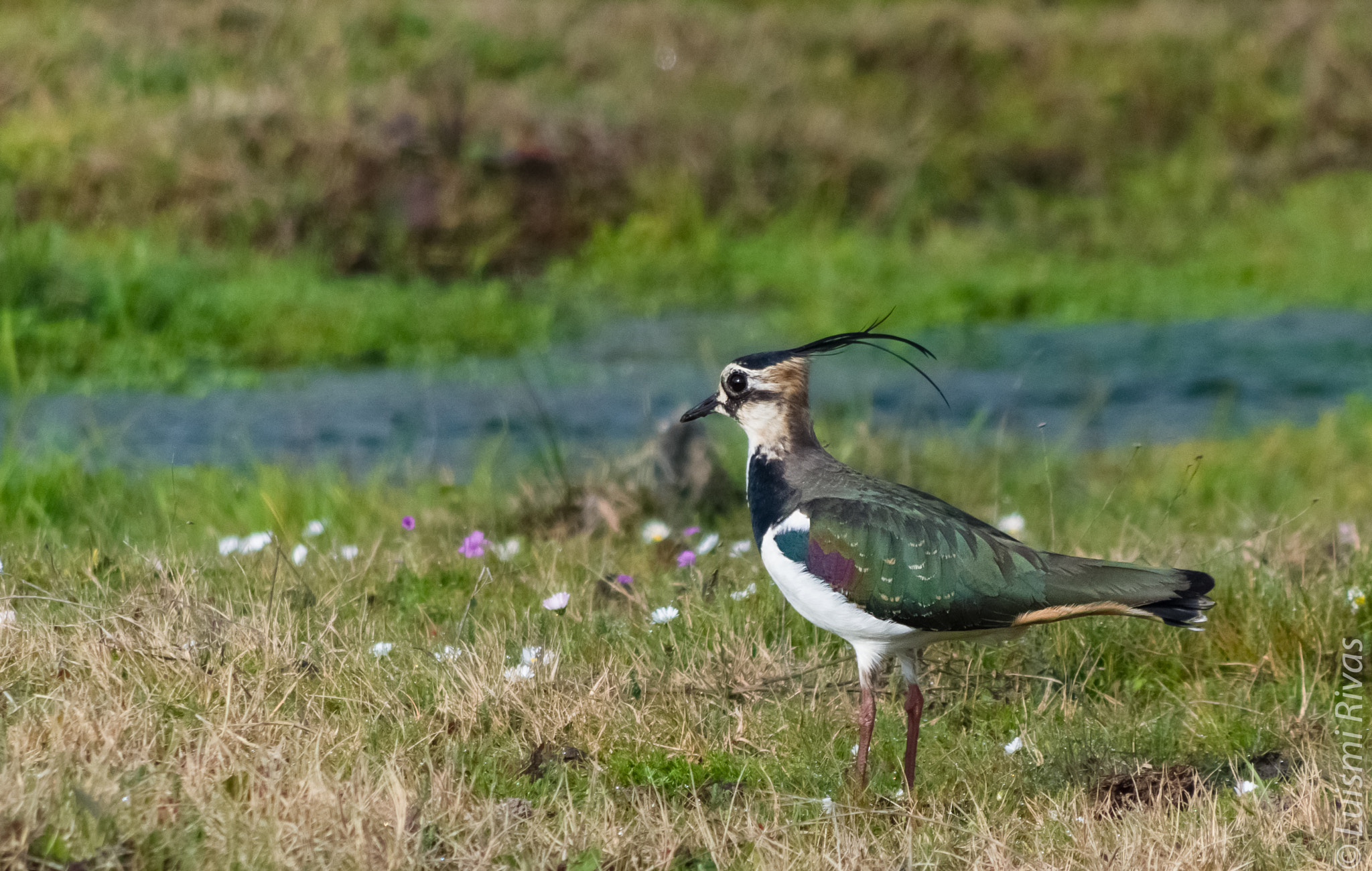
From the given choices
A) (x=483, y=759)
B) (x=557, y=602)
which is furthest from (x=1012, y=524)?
(x=483, y=759)

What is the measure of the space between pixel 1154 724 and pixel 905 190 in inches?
371

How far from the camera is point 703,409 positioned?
3.81 m

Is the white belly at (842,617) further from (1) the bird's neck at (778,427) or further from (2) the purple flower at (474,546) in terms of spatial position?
(2) the purple flower at (474,546)

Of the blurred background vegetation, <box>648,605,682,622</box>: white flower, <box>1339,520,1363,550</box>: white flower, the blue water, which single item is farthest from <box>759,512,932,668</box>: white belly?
the blurred background vegetation

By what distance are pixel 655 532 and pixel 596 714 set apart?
65.8 inches

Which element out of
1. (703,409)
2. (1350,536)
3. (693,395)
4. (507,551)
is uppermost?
(703,409)

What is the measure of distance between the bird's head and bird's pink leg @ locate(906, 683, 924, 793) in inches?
24.6

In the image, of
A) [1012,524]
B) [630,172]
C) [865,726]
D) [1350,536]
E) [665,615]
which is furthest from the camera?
[630,172]

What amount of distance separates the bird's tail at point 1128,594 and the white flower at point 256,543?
246 cm

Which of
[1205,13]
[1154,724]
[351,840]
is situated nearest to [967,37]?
[1205,13]

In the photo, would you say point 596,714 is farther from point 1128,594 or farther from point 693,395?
point 693,395

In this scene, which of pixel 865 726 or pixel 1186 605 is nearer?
pixel 1186 605

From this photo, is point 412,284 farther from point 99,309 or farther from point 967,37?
point 967,37

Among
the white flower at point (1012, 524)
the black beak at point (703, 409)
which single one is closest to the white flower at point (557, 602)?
the black beak at point (703, 409)
